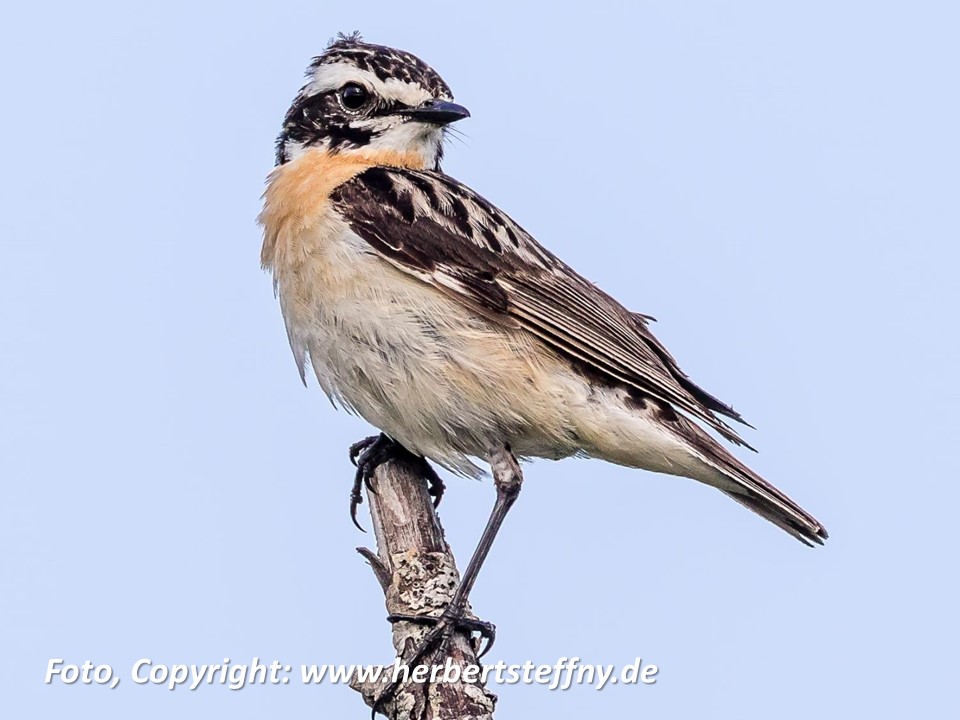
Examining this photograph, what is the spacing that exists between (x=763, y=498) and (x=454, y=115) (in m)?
3.40

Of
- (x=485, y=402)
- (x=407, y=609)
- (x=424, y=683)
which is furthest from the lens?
(x=485, y=402)

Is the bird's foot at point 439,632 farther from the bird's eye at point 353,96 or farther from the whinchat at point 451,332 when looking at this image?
the bird's eye at point 353,96

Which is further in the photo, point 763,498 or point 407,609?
point 763,498

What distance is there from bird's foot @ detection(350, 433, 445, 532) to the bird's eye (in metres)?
2.42

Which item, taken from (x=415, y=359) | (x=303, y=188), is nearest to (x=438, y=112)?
(x=303, y=188)

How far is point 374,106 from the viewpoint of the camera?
9.71 m

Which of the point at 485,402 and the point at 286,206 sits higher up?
the point at 286,206

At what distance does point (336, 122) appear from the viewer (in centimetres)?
980

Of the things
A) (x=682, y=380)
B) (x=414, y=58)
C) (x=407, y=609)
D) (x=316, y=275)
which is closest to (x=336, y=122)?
(x=414, y=58)

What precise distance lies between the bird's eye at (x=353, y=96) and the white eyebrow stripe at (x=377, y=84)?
1.6 inches

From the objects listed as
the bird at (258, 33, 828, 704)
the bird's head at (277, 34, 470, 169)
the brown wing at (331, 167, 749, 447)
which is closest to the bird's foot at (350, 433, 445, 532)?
the bird at (258, 33, 828, 704)

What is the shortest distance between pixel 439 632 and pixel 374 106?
4.05 metres

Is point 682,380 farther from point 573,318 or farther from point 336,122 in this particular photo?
point 336,122

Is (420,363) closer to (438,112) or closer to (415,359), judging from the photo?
(415,359)
